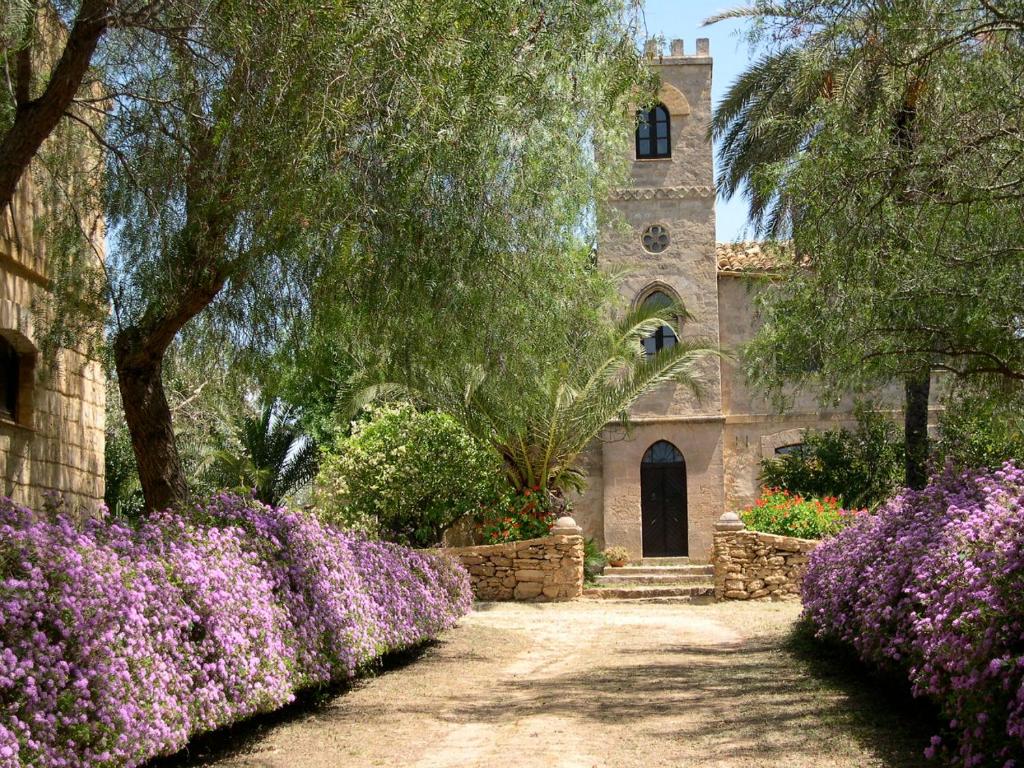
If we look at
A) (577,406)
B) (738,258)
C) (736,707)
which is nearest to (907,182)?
(736,707)

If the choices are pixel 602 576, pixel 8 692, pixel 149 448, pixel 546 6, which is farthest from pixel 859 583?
pixel 602 576

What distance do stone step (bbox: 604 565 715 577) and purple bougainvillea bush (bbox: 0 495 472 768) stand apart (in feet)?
39.1

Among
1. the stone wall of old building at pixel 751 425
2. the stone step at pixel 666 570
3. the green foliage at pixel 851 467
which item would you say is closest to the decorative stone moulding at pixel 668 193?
the stone wall of old building at pixel 751 425

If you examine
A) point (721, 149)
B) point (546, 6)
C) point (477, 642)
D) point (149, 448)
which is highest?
point (721, 149)

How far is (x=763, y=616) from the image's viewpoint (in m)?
15.3

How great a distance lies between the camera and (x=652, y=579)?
2030 centimetres

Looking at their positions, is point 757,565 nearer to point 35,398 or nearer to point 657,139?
Answer: point 657,139

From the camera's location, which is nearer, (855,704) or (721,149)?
(855,704)

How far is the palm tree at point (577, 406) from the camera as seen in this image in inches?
746

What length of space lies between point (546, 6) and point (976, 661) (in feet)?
14.5

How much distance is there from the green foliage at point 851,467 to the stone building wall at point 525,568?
5439mm

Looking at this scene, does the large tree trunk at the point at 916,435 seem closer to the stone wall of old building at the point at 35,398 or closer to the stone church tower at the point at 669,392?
the stone wall of old building at the point at 35,398

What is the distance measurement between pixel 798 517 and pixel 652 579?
2.96 meters

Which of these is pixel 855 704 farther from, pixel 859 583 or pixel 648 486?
pixel 648 486
